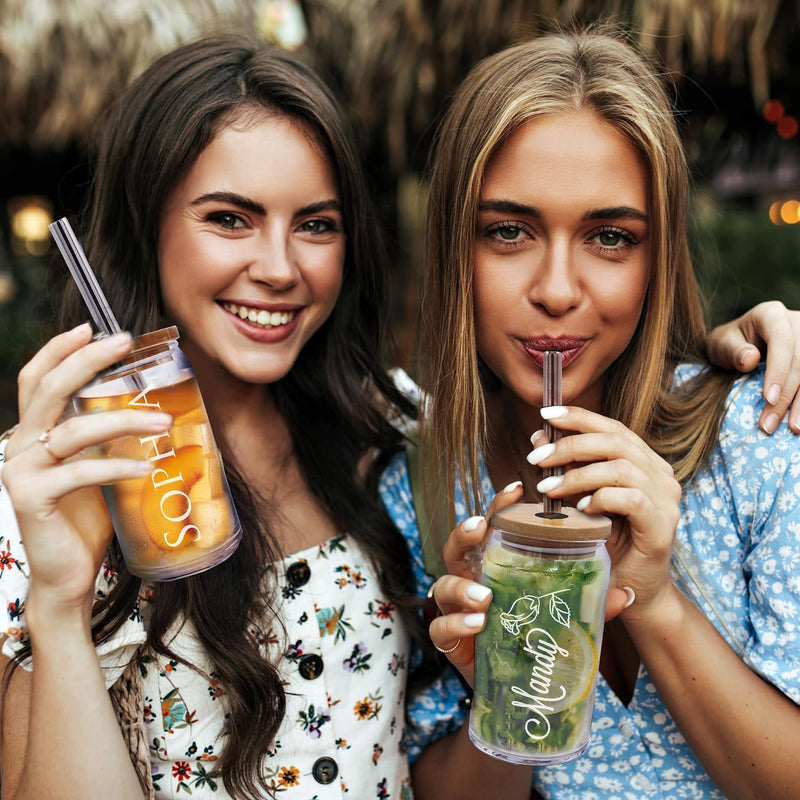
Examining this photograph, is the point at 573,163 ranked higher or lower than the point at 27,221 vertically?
higher

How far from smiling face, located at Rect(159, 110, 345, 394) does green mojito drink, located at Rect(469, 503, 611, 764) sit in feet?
2.25

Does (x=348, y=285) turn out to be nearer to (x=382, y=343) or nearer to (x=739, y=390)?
(x=382, y=343)

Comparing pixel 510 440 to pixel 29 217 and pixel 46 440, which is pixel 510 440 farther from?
pixel 29 217

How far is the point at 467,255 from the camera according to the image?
4.84 ft

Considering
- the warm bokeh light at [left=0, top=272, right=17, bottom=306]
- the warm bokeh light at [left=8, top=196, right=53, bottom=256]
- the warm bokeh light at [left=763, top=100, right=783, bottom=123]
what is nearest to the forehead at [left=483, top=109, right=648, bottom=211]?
the warm bokeh light at [left=763, top=100, right=783, bottom=123]

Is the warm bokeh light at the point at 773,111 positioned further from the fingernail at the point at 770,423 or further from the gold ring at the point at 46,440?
the gold ring at the point at 46,440

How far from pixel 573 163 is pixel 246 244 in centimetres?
63

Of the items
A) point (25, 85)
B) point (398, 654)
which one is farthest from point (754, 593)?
point (25, 85)

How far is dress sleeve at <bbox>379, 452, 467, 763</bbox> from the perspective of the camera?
169cm

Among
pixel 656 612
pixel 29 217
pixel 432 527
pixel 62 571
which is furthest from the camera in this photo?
pixel 29 217

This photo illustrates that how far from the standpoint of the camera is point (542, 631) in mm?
1069

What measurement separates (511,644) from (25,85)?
4.61m

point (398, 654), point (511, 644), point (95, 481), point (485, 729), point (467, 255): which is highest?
point (467, 255)

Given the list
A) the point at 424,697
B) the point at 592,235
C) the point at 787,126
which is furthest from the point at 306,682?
the point at 787,126
